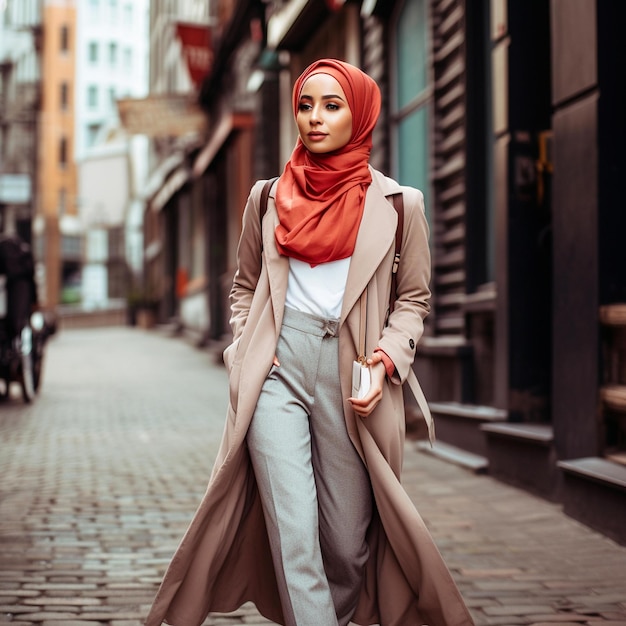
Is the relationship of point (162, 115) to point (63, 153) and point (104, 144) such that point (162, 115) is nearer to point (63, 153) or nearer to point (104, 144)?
point (104, 144)

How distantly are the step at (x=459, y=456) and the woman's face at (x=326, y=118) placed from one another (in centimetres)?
457

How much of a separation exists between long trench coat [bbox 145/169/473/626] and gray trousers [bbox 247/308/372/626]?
0.15 feet

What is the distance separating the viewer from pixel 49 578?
483 centimetres

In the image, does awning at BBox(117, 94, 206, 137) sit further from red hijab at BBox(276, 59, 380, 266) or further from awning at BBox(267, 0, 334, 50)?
red hijab at BBox(276, 59, 380, 266)

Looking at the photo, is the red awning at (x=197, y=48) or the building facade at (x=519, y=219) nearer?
the building facade at (x=519, y=219)

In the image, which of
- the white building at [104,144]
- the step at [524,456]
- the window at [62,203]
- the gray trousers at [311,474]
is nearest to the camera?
the gray trousers at [311,474]

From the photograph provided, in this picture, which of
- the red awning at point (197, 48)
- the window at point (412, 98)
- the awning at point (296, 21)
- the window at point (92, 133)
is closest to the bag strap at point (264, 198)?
the window at point (412, 98)

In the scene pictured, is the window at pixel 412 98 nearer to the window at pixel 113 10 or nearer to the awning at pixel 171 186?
the awning at pixel 171 186

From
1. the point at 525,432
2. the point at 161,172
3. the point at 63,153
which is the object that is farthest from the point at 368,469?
the point at 63,153

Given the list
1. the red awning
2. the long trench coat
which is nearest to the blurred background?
the long trench coat

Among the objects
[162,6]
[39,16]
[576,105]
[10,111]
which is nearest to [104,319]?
[162,6]

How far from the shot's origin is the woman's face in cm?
321

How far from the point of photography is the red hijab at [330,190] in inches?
125

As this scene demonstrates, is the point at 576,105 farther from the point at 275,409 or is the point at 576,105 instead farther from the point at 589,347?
the point at 275,409
